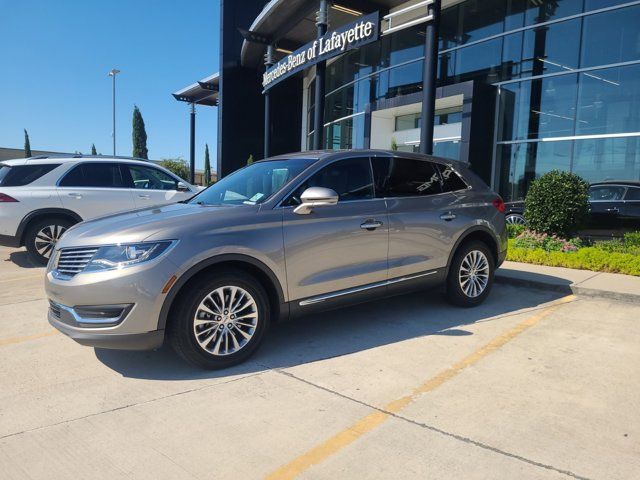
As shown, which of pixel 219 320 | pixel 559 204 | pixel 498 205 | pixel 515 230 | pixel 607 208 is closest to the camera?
pixel 219 320

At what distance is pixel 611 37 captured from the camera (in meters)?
12.0

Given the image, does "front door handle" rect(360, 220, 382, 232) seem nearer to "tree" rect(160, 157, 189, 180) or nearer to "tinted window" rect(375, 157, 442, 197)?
"tinted window" rect(375, 157, 442, 197)

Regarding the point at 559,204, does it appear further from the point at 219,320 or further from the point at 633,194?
the point at 219,320

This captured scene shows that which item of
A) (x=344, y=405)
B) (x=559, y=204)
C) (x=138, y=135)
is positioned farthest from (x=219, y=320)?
(x=138, y=135)

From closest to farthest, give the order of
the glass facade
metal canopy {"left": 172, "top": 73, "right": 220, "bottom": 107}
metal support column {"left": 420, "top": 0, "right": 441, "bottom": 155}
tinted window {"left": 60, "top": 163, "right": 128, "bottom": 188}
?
tinted window {"left": 60, "top": 163, "right": 128, "bottom": 188}
metal support column {"left": 420, "top": 0, "right": 441, "bottom": 155}
the glass facade
metal canopy {"left": 172, "top": 73, "right": 220, "bottom": 107}

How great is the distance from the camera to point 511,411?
324 centimetres

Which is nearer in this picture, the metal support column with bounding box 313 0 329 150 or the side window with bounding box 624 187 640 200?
the side window with bounding box 624 187 640 200

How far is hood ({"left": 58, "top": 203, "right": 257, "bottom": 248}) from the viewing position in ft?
11.9

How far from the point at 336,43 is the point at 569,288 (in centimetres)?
886

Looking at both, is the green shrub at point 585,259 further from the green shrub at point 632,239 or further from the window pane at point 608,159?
the window pane at point 608,159

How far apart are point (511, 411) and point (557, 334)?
1.94 meters

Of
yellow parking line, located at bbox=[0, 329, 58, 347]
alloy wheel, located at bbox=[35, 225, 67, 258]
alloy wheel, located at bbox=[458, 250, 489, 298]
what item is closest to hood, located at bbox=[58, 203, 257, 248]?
yellow parking line, located at bbox=[0, 329, 58, 347]

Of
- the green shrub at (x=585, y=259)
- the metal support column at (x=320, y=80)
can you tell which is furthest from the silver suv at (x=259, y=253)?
the metal support column at (x=320, y=80)

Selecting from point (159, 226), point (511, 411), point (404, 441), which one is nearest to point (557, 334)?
point (511, 411)
